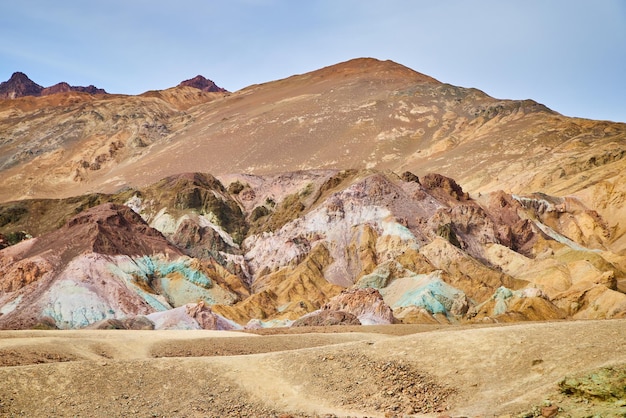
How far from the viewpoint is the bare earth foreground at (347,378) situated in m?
17.0

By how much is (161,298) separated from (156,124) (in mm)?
108828

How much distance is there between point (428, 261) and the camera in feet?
205

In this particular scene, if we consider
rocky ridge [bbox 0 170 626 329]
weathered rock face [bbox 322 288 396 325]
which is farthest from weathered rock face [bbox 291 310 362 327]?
weathered rock face [bbox 322 288 396 325]

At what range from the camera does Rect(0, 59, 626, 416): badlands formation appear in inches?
725

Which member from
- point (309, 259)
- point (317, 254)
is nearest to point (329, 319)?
point (309, 259)

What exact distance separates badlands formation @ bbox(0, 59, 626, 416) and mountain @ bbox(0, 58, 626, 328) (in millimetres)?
290

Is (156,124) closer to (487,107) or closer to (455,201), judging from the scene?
(487,107)

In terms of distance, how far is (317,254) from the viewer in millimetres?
68312

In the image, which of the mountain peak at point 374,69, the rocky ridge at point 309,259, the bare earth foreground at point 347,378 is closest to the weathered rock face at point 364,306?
the rocky ridge at point 309,259

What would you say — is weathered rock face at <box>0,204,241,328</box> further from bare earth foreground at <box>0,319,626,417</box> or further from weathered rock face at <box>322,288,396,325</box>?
bare earth foreground at <box>0,319,626,417</box>

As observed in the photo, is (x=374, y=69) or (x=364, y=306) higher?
(x=374, y=69)

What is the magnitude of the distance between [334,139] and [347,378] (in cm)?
11336

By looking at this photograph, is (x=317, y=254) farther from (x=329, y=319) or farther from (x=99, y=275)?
(x=329, y=319)

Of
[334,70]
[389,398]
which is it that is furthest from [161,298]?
[334,70]
